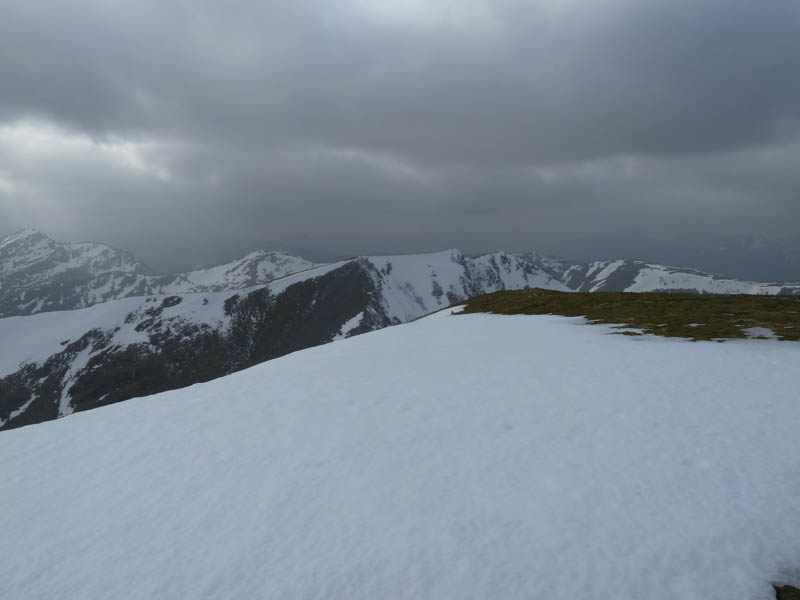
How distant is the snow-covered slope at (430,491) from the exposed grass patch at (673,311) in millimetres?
5034

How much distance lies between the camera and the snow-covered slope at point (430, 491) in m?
4.69

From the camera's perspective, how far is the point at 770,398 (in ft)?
28.7

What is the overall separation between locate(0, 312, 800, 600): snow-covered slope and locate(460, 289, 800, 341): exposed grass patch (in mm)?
5034

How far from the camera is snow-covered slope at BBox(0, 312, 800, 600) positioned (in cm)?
469

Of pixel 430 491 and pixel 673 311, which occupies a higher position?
pixel 673 311

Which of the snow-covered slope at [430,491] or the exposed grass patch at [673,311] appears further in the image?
the exposed grass patch at [673,311]

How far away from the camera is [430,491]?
6137mm

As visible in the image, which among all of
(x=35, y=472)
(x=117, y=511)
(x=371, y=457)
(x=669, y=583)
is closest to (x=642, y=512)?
(x=669, y=583)

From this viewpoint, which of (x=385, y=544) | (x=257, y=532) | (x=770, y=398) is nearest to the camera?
(x=385, y=544)

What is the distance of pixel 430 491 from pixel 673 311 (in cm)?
1918

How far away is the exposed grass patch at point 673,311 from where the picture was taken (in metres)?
15.8

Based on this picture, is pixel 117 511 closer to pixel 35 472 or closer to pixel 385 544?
pixel 35 472

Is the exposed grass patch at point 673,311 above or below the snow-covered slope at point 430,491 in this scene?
above

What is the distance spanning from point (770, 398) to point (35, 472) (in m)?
15.2
